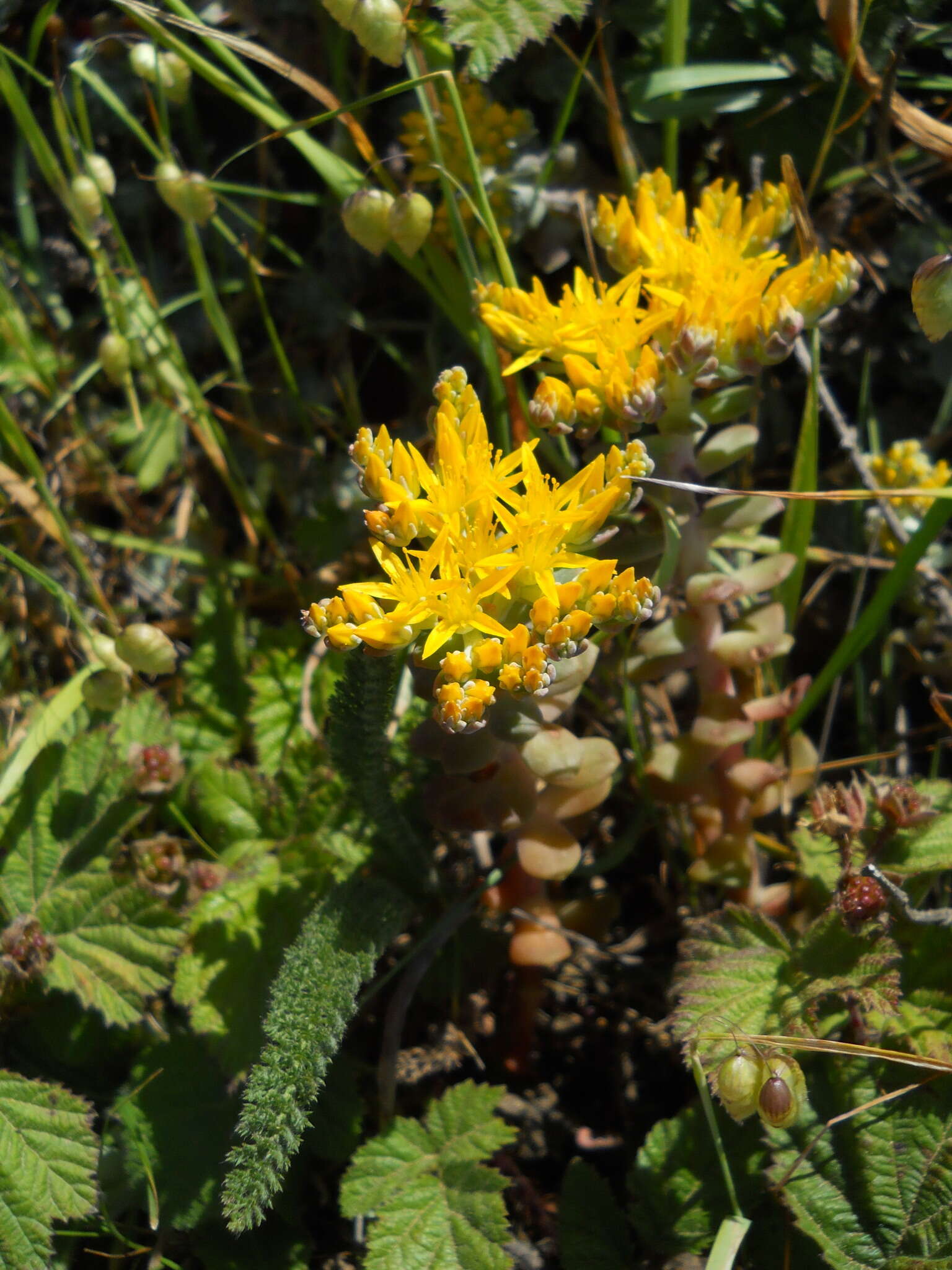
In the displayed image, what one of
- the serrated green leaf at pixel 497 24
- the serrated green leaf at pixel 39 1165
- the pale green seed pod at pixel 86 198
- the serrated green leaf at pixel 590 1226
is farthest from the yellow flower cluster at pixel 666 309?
the serrated green leaf at pixel 39 1165

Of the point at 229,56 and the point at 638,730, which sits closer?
the point at 229,56

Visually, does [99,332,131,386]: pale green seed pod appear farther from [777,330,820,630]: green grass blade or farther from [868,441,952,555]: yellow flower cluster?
[868,441,952,555]: yellow flower cluster

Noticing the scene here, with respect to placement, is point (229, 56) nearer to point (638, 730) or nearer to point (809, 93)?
point (809, 93)

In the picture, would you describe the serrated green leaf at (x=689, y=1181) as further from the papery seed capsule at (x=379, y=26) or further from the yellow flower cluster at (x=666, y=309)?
the papery seed capsule at (x=379, y=26)

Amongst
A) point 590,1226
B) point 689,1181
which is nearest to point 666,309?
point 689,1181

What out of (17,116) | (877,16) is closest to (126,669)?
(17,116)

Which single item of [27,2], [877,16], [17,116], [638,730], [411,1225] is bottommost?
[411,1225]

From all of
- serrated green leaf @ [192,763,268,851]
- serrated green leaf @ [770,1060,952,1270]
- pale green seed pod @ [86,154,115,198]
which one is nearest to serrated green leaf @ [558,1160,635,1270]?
serrated green leaf @ [770,1060,952,1270]
